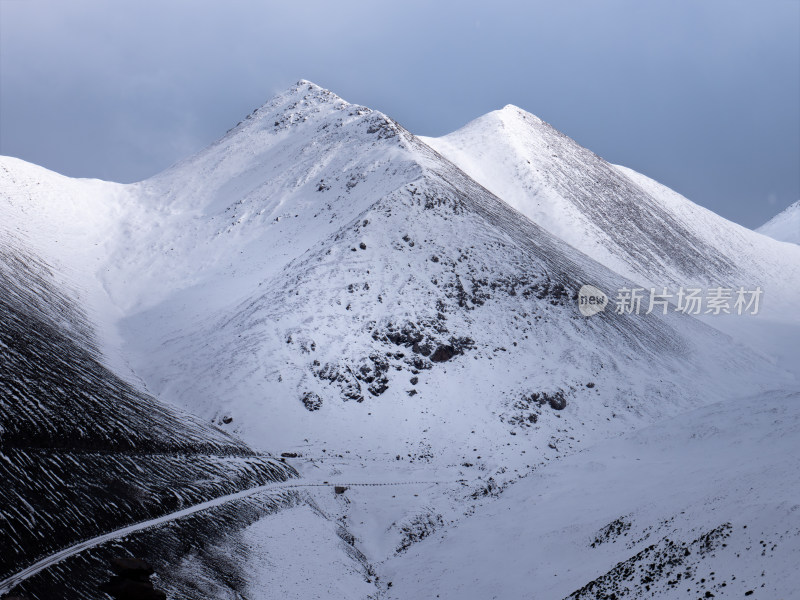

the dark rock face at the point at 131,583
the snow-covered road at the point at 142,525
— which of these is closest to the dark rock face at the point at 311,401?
the snow-covered road at the point at 142,525

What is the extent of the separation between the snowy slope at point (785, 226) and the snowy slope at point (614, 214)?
52585 millimetres

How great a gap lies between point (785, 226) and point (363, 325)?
162747mm

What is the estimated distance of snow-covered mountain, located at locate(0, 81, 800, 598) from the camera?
3494cm

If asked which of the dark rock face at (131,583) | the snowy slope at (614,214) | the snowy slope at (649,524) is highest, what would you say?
the snowy slope at (614,214)

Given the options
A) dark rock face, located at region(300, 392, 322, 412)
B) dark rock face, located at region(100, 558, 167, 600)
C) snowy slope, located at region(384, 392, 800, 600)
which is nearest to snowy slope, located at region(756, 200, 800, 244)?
snowy slope, located at region(384, 392, 800, 600)

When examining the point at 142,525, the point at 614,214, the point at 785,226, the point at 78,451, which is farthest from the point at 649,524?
the point at 785,226

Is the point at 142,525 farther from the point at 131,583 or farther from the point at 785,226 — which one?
the point at 785,226

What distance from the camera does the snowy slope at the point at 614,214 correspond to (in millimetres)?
80688

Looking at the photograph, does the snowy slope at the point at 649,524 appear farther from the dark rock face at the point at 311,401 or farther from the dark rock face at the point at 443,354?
the dark rock face at the point at 311,401

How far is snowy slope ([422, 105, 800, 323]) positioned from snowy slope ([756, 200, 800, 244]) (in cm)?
5258

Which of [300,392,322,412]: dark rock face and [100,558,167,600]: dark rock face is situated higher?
[300,392,322,412]: dark rock face

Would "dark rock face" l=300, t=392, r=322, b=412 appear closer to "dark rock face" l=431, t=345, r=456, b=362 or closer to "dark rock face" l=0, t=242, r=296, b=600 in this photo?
"dark rock face" l=0, t=242, r=296, b=600

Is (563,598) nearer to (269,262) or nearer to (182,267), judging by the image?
(269,262)

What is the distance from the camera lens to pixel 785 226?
165625mm
